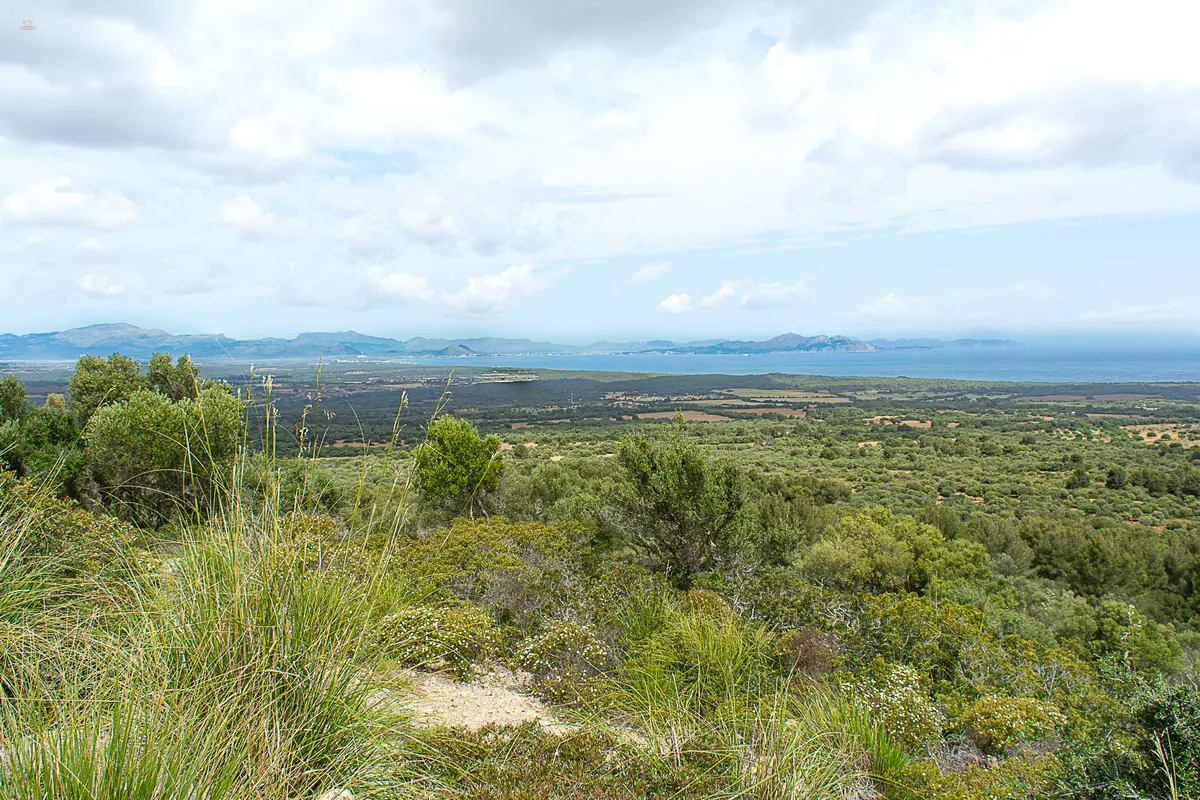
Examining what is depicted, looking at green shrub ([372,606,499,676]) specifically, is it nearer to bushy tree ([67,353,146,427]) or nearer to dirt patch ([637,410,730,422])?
bushy tree ([67,353,146,427])

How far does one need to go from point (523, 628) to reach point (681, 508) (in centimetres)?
586

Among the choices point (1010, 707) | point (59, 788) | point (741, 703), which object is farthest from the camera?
point (1010, 707)

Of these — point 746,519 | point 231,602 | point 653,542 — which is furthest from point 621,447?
point 231,602

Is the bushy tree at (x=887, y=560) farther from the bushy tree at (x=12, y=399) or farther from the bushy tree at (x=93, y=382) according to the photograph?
the bushy tree at (x=12, y=399)

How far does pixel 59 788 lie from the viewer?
1.52 metres

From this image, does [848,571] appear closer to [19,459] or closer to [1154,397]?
[19,459]

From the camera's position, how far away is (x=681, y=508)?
12.7m

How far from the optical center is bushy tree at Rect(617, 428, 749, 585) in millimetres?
12516

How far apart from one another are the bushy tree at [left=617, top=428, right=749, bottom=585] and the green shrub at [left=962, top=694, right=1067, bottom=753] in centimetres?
708

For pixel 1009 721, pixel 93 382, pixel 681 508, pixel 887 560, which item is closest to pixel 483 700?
pixel 1009 721

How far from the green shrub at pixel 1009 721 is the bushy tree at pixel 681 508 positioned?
279 inches

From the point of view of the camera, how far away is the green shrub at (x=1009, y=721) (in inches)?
183

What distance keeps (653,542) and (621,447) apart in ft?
7.25

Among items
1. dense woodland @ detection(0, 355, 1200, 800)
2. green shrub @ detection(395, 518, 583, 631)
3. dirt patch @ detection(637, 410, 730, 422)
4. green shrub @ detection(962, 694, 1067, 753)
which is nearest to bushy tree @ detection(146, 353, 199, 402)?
dense woodland @ detection(0, 355, 1200, 800)
